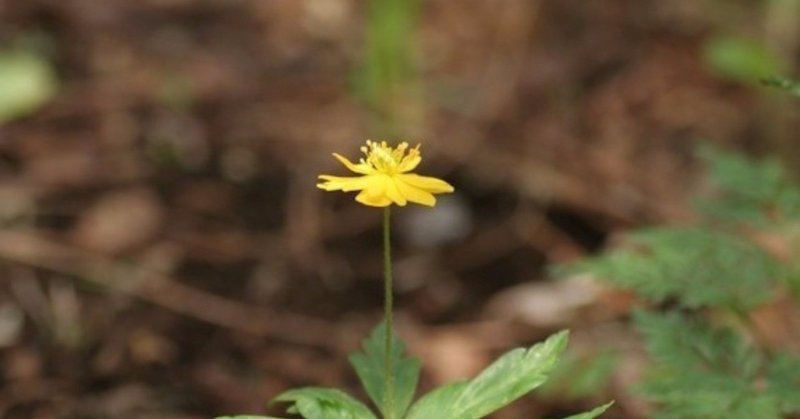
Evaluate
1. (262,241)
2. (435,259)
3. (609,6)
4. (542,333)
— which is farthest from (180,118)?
(609,6)

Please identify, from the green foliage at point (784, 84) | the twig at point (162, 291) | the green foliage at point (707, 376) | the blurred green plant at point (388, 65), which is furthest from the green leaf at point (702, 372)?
the blurred green plant at point (388, 65)

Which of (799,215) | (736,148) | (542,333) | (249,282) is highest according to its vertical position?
(736,148)

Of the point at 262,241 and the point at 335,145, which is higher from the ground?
the point at 335,145

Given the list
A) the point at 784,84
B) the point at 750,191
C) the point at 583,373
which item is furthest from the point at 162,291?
the point at 784,84

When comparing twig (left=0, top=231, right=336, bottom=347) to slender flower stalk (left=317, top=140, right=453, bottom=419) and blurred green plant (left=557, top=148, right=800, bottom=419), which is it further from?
slender flower stalk (left=317, top=140, right=453, bottom=419)

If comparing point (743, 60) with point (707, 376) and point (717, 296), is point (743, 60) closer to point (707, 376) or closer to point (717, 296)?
point (717, 296)

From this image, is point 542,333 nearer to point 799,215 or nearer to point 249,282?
point 249,282

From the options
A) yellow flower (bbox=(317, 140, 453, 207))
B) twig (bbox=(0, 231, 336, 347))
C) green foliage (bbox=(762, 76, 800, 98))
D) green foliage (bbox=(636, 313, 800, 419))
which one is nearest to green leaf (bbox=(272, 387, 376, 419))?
yellow flower (bbox=(317, 140, 453, 207))
